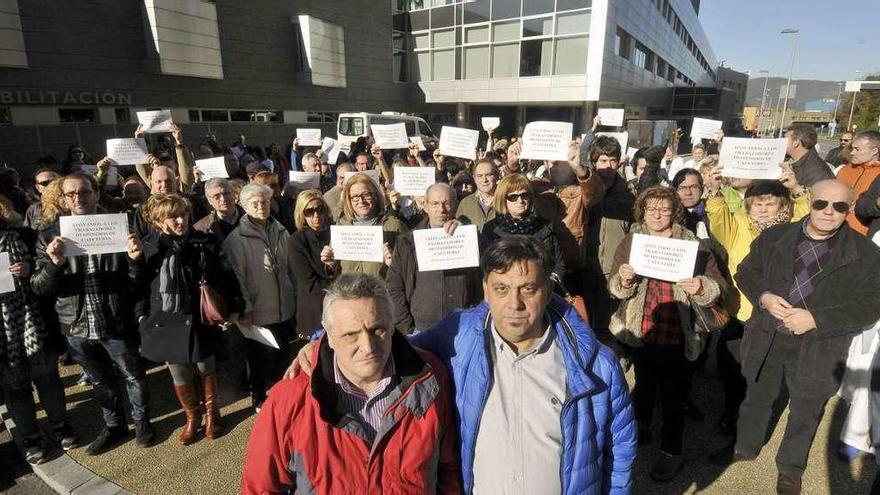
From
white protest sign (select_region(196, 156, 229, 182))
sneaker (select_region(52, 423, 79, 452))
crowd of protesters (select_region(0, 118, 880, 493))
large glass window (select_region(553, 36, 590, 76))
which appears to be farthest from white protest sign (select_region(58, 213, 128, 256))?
large glass window (select_region(553, 36, 590, 76))

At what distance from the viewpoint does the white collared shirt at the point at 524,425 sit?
1847 millimetres

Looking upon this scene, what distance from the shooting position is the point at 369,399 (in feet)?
5.98

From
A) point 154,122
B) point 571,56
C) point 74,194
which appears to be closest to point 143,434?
point 74,194

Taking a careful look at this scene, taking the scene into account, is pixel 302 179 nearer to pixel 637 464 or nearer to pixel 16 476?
pixel 16 476

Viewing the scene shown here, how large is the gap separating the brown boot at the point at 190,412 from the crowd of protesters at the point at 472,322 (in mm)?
16

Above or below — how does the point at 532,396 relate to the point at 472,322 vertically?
below

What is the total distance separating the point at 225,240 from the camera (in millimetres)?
3711

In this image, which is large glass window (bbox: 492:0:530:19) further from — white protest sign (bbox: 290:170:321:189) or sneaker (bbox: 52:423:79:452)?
sneaker (bbox: 52:423:79:452)

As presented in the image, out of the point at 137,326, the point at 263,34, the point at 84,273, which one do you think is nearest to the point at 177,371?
the point at 137,326

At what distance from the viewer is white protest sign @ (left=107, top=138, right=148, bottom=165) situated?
5.14 metres

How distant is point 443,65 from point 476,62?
2226mm

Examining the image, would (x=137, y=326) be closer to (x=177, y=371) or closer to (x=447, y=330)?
(x=177, y=371)

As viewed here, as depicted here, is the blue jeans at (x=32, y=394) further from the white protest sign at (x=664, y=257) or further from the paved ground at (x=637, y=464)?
the white protest sign at (x=664, y=257)

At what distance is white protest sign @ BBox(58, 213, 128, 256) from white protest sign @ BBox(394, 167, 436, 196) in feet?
8.60
